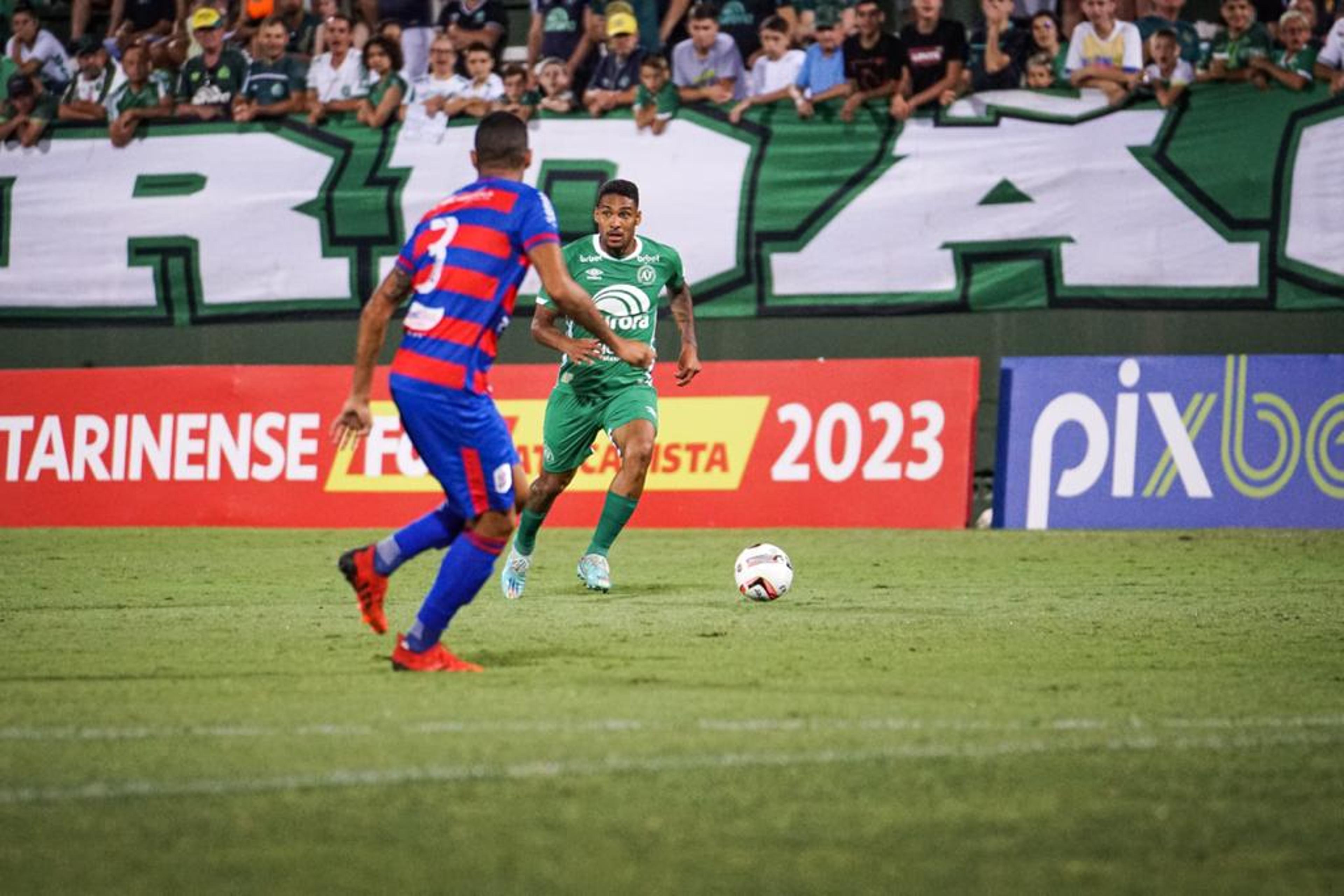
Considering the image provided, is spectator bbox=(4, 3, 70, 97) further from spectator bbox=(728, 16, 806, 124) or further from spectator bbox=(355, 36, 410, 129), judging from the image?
spectator bbox=(728, 16, 806, 124)

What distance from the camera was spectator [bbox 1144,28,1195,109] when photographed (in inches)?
736

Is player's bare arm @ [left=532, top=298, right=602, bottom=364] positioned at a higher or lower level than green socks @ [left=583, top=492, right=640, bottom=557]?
higher

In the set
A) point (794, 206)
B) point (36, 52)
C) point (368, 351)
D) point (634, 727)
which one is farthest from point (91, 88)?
point (634, 727)

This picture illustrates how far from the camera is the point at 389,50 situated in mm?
21422

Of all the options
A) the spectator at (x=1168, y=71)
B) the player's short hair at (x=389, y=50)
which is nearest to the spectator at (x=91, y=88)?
the player's short hair at (x=389, y=50)

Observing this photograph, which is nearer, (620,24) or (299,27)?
(620,24)

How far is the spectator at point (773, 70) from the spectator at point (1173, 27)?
333 centimetres

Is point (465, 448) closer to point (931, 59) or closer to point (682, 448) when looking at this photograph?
point (682, 448)

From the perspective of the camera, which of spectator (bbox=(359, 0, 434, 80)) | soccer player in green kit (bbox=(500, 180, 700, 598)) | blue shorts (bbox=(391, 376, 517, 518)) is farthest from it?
spectator (bbox=(359, 0, 434, 80))

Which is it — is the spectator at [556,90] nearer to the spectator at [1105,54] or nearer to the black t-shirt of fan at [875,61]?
the black t-shirt of fan at [875,61]

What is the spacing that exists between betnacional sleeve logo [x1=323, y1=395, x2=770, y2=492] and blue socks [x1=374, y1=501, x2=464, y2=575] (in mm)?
10234

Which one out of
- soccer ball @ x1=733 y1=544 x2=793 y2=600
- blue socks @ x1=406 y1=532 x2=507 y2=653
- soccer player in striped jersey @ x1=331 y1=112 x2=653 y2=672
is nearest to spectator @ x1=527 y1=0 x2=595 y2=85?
soccer ball @ x1=733 y1=544 x2=793 y2=600

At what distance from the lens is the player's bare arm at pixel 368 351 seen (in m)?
7.84

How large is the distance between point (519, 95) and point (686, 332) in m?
8.85
